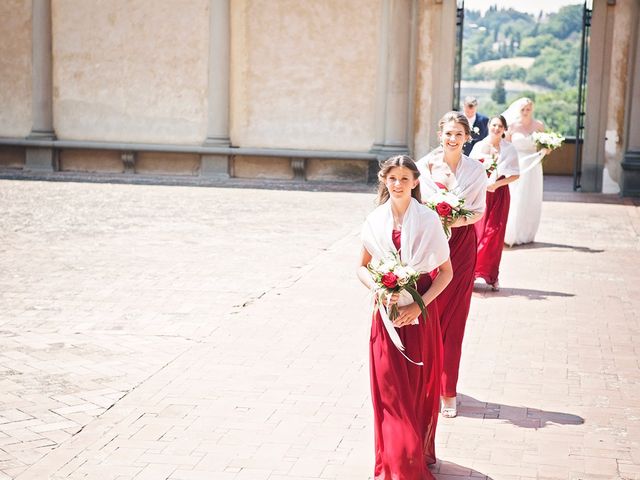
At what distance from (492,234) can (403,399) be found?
6.31m

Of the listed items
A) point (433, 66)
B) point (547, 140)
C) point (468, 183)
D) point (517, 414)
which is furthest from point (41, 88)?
point (517, 414)

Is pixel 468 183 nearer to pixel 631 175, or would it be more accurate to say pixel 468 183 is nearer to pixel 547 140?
pixel 547 140

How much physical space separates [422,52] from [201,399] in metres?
16.1

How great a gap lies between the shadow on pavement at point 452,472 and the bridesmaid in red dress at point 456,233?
0.91 meters

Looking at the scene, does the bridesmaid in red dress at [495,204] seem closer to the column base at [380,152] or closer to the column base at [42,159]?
the column base at [380,152]

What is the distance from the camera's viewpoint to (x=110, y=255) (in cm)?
1276

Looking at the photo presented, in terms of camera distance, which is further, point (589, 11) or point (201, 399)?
point (589, 11)

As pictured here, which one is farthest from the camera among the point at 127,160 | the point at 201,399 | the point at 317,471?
the point at 127,160

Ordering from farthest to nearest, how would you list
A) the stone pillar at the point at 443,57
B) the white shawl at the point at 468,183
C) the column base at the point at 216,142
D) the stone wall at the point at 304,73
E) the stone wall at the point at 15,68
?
the stone wall at the point at 15,68, the column base at the point at 216,142, the stone wall at the point at 304,73, the stone pillar at the point at 443,57, the white shawl at the point at 468,183

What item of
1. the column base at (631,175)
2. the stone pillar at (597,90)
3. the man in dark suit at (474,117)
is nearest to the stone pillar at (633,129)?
the column base at (631,175)

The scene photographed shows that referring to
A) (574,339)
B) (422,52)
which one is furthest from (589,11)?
(574,339)

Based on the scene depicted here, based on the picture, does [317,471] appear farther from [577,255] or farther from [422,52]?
[422,52]

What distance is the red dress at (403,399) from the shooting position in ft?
17.3

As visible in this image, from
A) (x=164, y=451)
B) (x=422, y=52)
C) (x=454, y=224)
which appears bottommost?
(x=164, y=451)
